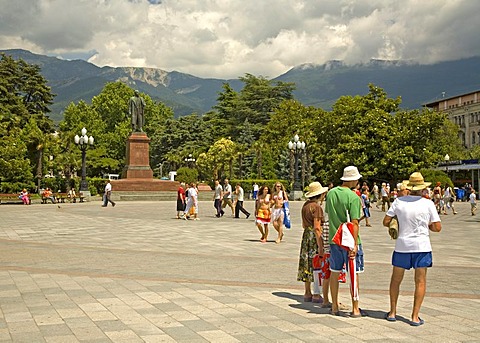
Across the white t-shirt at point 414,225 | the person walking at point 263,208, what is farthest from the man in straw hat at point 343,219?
the person walking at point 263,208

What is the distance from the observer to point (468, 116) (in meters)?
86.4

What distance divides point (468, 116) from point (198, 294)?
Result: 85.3m

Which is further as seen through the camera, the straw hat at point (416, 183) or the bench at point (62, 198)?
the bench at point (62, 198)

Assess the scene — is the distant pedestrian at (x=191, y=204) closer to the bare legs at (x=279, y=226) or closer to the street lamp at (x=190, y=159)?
the bare legs at (x=279, y=226)

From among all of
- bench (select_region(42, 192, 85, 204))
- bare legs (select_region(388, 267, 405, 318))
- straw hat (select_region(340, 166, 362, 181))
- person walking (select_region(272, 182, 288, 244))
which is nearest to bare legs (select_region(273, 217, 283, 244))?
person walking (select_region(272, 182, 288, 244))

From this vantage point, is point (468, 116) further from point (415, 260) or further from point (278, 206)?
point (415, 260)

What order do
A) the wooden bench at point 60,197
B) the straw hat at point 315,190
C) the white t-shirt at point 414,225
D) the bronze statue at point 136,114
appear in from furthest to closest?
the bronze statue at point 136,114 < the wooden bench at point 60,197 < the straw hat at point 315,190 < the white t-shirt at point 414,225

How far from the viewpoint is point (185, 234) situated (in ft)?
56.7

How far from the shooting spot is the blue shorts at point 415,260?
21.4ft

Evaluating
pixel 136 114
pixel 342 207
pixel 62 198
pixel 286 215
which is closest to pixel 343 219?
pixel 342 207

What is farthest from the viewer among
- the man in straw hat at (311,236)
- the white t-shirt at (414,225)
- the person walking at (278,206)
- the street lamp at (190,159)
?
the street lamp at (190,159)

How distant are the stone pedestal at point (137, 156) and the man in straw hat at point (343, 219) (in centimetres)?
3564

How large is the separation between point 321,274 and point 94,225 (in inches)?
541

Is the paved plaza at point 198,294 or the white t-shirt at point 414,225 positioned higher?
the white t-shirt at point 414,225
